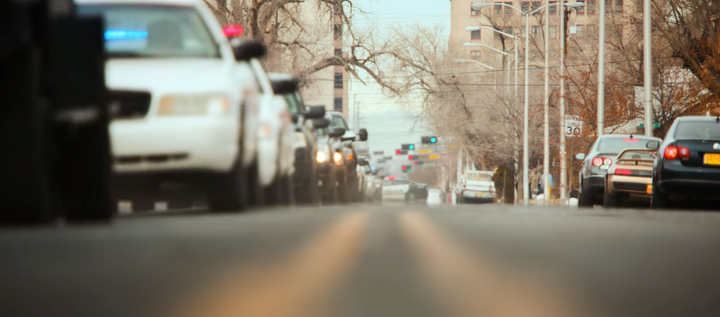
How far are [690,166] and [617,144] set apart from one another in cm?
626

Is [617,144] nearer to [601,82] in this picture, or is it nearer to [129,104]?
[601,82]

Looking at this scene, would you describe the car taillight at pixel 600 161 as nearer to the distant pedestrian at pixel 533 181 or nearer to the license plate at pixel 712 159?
the license plate at pixel 712 159

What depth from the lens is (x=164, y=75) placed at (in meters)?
→ 6.93

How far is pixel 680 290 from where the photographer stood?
9.80ft

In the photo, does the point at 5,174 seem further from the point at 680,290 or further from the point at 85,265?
the point at 680,290

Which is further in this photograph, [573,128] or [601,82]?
[573,128]

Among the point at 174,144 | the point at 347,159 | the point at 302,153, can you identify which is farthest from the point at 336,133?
the point at 174,144

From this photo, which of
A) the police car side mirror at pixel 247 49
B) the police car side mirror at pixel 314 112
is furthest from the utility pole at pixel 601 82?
the police car side mirror at pixel 247 49

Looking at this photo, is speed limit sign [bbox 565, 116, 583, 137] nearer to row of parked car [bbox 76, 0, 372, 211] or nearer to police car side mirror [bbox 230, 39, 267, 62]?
row of parked car [bbox 76, 0, 372, 211]

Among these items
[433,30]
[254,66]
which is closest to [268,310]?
[254,66]

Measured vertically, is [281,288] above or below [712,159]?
below

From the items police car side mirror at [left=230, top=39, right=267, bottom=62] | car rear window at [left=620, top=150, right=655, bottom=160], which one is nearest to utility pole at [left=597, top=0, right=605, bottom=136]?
car rear window at [left=620, top=150, right=655, bottom=160]

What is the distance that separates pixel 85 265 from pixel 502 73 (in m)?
61.1

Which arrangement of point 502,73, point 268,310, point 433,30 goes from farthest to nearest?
point 502,73 → point 433,30 → point 268,310
